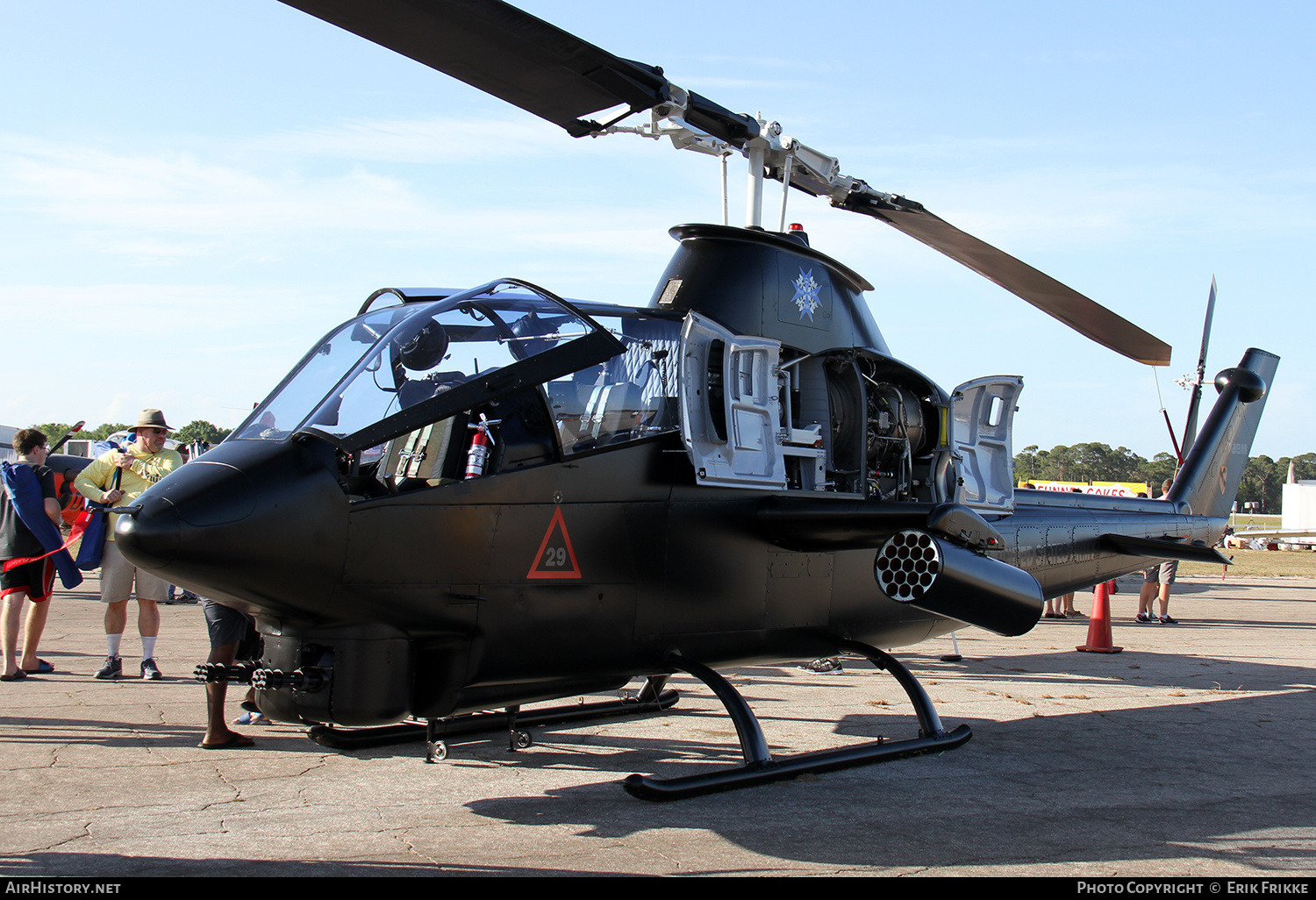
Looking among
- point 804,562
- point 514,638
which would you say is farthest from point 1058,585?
point 514,638

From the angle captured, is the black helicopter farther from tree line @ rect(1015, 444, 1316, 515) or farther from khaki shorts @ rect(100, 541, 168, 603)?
tree line @ rect(1015, 444, 1316, 515)

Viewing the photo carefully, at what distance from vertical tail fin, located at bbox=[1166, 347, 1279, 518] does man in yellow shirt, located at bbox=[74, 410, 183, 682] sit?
33.6 ft

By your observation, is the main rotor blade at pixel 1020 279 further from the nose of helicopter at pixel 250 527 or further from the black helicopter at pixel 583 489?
the nose of helicopter at pixel 250 527

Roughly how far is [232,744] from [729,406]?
3.91m

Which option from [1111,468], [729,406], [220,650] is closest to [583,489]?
[729,406]

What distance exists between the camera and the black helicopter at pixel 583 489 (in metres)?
4.62

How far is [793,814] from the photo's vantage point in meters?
5.07

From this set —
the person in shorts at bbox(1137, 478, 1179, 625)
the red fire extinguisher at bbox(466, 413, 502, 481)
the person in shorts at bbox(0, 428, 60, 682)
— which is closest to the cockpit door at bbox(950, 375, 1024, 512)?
the red fire extinguisher at bbox(466, 413, 502, 481)

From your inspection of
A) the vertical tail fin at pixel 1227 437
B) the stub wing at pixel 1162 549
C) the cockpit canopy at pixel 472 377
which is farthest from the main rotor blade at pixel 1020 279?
the cockpit canopy at pixel 472 377

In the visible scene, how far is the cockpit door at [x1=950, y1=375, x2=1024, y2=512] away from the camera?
7.71m

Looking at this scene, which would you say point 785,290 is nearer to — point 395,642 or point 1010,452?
point 1010,452

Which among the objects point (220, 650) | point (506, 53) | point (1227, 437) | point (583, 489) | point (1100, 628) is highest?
point (506, 53)

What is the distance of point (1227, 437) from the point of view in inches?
452

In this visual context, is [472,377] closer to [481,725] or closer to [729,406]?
[729,406]
